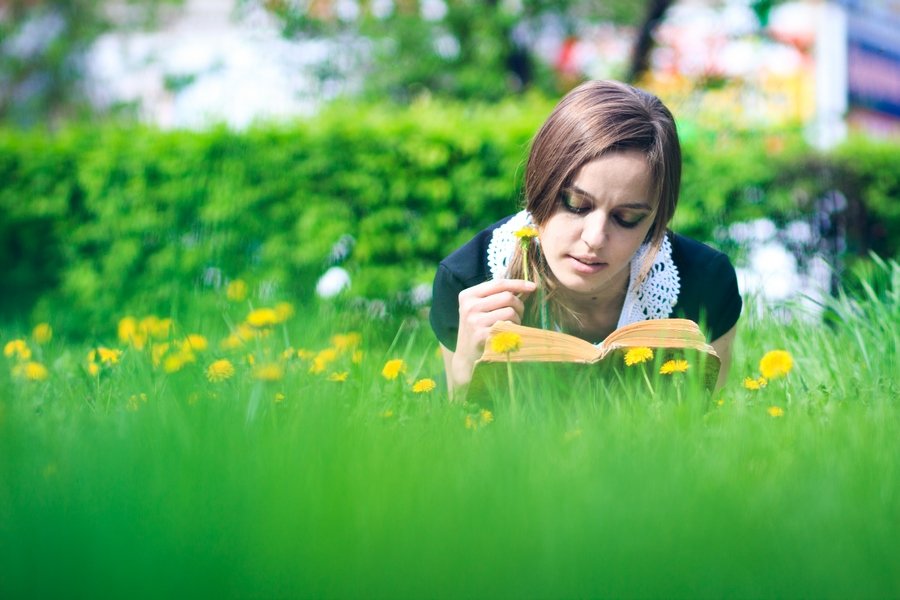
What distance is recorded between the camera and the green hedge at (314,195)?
5.62 meters

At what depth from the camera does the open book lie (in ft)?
6.57

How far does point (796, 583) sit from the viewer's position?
1224 mm

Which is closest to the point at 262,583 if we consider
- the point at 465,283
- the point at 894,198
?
the point at 465,283

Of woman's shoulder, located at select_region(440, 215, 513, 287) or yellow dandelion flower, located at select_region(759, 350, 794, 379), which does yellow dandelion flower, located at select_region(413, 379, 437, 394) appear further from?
yellow dandelion flower, located at select_region(759, 350, 794, 379)

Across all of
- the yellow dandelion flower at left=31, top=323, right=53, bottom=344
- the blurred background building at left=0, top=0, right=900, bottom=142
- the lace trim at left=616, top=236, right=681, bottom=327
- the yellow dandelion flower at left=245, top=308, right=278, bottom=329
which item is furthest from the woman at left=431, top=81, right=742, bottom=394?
the blurred background building at left=0, top=0, right=900, bottom=142

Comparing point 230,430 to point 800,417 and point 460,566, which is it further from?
point 800,417

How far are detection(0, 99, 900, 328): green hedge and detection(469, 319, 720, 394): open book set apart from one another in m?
3.35

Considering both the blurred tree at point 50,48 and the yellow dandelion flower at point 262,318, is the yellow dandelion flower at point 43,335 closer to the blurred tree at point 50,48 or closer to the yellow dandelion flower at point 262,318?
the yellow dandelion flower at point 262,318

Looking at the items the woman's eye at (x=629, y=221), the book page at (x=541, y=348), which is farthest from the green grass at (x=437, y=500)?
the woman's eye at (x=629, y=221)

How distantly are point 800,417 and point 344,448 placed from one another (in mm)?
966

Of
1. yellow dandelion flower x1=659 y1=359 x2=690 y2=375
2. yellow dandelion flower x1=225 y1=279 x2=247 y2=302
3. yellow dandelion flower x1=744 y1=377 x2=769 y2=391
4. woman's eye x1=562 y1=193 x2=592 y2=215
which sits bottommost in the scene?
yellow dandelion flower x1=744 y1=377 x2=769 y2=391

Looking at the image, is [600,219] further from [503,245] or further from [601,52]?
[601,52]

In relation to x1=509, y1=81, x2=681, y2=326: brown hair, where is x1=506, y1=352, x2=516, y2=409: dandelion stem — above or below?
below

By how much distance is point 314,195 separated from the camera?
5680mm
